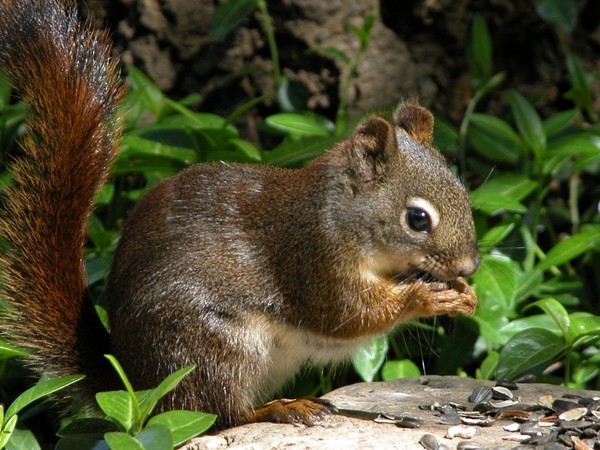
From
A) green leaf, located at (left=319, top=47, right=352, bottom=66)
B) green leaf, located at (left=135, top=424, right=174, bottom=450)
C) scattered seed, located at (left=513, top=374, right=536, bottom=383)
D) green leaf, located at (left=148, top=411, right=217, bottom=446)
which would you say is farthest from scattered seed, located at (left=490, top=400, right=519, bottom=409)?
green leaf, located at (left=319, top=47, right=352, bottom=66)

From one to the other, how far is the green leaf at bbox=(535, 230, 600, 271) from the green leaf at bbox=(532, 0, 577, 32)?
3.10 feet

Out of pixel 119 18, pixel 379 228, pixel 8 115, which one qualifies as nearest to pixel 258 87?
pixel 119 18

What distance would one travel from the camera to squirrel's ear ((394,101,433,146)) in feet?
9.39

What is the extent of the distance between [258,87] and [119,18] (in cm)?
58

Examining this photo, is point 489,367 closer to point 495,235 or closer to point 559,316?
point 559,316

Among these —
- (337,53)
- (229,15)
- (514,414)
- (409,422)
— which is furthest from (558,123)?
(409,422)

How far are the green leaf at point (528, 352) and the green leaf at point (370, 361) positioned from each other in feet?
1.14

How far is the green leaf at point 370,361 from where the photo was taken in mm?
3080

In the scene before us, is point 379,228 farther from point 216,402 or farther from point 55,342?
point 55,342

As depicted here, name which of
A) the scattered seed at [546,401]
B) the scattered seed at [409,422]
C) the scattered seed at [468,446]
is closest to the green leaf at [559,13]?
the scattered seed at [546,401]

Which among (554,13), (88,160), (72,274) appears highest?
(554,13)

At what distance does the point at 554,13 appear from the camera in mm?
3936

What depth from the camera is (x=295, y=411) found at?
2.56 m

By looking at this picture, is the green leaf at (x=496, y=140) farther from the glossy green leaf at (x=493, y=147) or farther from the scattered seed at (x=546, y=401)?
the scattered seed at (x=546, y=401)
